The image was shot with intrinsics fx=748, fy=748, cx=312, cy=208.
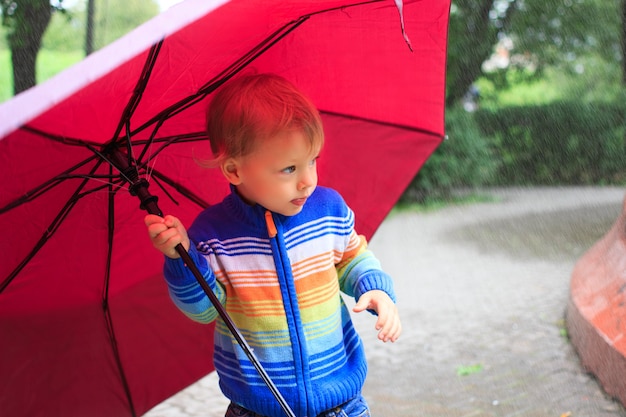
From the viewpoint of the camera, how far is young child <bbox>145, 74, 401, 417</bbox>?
6.25 ft

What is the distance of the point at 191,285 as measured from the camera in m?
1.96

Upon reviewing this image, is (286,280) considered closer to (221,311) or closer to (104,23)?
(221,311)

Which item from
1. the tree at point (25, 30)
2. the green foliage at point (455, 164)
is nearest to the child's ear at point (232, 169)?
the tree at point (25, 30)

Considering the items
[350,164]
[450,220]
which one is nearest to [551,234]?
[450,220]

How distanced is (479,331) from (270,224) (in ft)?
10.8

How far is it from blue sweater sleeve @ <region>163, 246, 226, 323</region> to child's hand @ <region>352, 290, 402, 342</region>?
1.28 feet

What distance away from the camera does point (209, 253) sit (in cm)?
202

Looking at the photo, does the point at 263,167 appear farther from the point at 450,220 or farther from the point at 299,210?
the point at 450,220

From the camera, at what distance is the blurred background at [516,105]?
43.0 feet

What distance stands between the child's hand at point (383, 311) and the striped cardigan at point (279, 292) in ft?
0.13

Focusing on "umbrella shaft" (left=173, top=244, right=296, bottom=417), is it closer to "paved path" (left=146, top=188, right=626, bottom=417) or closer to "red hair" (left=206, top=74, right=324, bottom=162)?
"red hair" (left=206, top=74, right=324, bottom=162)

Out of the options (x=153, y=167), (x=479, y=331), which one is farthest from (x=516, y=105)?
(x=153, y=167)

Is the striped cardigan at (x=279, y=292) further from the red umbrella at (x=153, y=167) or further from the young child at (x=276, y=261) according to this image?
the red umbrella at (x=153, y=167)

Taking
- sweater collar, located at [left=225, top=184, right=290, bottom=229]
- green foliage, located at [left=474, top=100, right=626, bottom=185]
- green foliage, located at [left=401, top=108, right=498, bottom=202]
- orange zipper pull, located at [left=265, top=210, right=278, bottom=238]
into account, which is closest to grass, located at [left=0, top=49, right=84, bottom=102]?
green foliage, located at [left=401, top=108, right=498, bottom=202]
